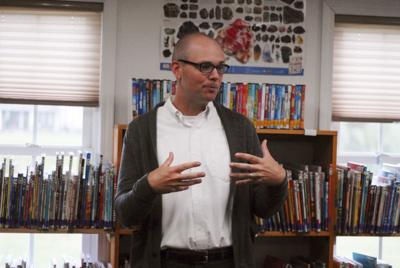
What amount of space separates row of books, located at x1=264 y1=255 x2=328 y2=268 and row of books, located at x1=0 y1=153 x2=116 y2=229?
92 centimetres

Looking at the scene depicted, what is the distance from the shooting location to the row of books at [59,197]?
8.19ft

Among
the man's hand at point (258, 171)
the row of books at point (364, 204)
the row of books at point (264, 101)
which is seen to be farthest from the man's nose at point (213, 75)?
the row of books at point (364, 204)

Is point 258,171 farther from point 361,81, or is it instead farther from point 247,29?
point 361,81

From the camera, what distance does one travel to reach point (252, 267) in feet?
6.09

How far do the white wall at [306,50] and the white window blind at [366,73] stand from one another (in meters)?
0.08

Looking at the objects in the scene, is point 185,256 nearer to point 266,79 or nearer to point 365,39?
point 266,79

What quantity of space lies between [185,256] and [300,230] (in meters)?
1.06

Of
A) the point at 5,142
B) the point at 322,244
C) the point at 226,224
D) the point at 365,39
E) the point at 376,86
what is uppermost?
the point at 365,39

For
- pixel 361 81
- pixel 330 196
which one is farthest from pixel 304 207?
pixel 361 81

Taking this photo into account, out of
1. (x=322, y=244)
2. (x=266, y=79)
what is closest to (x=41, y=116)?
(x=266, y=79)

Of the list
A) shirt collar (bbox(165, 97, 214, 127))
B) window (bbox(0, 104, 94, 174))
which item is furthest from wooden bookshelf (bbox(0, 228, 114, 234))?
shirt collar (bbox(165, 97, 214, 127))

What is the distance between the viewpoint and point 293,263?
292 centimetres

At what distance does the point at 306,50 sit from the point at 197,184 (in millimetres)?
1570

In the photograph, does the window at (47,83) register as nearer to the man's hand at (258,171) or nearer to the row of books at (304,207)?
the row of books at (304,207)
